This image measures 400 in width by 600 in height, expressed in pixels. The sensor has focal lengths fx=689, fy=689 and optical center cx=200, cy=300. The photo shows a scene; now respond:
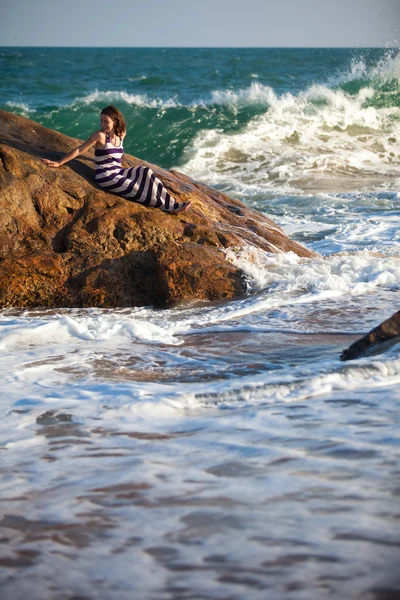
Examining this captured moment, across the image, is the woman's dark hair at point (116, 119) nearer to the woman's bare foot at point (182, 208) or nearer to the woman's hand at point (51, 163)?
the woman's hand at point (51, 163)

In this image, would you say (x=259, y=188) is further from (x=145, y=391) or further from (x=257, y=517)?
(x=257, y=517)

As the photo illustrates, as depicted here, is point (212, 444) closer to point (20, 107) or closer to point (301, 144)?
point (301, 144)

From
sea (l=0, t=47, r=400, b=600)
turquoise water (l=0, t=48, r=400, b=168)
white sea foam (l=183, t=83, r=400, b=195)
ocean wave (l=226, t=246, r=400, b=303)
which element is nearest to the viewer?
sea (l=0, t=47, r=400, b=600)

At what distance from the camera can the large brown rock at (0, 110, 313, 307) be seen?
18.5 feet

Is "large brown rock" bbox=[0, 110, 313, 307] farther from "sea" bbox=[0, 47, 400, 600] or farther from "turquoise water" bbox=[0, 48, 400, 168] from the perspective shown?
"turquoise water" bbox=[0, 48, 400, 168]

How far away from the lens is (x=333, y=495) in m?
2.42

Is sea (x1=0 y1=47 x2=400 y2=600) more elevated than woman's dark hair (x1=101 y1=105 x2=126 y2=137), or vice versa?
woman's dark hair (x1=101 y1=105 x2=126 y2=137)

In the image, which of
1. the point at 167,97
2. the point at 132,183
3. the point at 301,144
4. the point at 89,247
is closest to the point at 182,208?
the point at 132,183

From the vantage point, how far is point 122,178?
6121 millimetres

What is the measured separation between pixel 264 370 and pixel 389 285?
260cm

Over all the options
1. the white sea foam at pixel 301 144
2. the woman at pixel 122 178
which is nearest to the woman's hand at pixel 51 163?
the woman at pixel 122 178

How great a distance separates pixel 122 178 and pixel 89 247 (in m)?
0.75

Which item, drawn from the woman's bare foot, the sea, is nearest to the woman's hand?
the woman's bare foot

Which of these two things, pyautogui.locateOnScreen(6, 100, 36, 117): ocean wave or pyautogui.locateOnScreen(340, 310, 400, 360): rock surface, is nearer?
pyautogui.locateOnScreen(340, 310, 400, 360): rock surface
